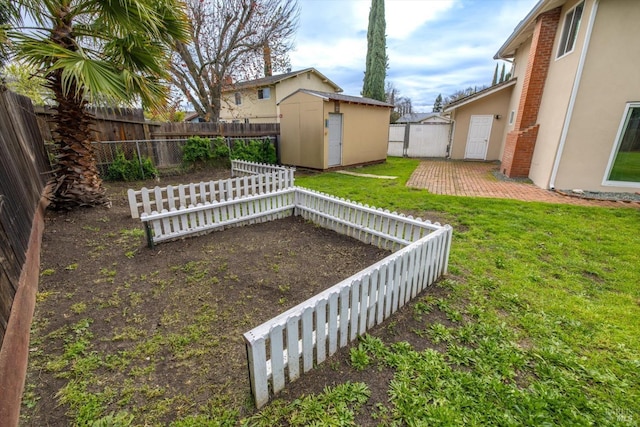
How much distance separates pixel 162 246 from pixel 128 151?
6.28 m

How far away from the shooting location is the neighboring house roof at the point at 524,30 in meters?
8.02

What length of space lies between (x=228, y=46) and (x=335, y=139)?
7.81m

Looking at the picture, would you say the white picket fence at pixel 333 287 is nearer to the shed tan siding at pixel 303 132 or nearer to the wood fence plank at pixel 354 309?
the wood fence plank at pixel 354 309

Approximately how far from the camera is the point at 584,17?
22.7ft

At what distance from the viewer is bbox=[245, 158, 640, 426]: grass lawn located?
188 cm

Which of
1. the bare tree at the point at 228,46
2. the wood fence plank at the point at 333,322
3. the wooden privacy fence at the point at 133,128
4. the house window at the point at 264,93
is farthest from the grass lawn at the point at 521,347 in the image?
the house window at the point at 264,93

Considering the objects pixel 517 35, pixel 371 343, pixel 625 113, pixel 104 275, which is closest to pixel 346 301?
pixel 371 343

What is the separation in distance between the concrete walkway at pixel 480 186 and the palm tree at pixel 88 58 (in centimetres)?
735

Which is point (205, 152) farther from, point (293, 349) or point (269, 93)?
point (269, 93)

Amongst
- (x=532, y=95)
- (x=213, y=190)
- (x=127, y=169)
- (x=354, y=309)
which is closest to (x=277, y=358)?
(x=354, y=309)

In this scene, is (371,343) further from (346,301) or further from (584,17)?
(584,17)

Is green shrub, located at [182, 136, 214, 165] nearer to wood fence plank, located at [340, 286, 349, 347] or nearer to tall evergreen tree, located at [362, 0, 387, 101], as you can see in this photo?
wood fence plank, located at [340, 286, 349, 347]

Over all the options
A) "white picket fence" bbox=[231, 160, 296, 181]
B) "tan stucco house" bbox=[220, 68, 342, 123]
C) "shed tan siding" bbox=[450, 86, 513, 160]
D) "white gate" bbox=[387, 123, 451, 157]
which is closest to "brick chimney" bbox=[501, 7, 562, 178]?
"shed tan siding" bbox=[450, 86, 513, 160]

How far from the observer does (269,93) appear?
20.9 metres
